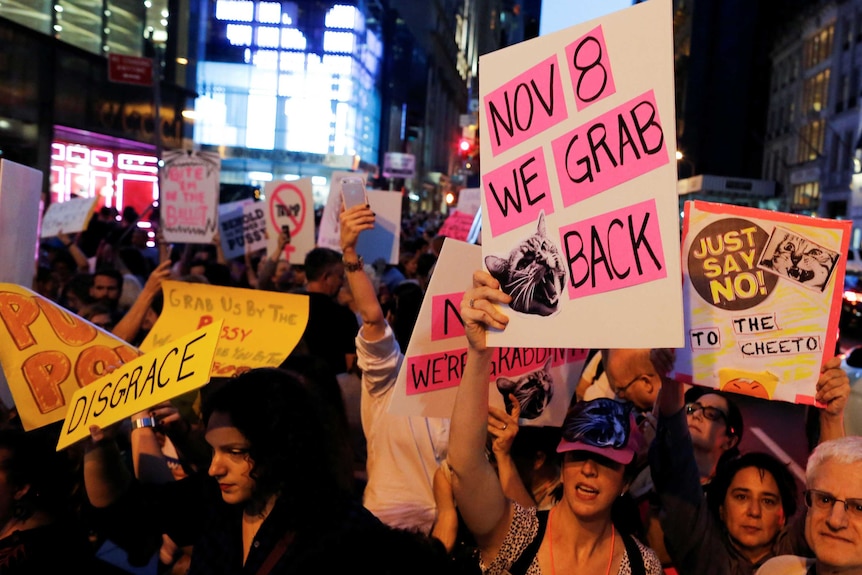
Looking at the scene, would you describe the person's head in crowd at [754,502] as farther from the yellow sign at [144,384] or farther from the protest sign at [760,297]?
the yellow sign at [144,384]

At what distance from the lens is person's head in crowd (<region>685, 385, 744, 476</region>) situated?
404cm

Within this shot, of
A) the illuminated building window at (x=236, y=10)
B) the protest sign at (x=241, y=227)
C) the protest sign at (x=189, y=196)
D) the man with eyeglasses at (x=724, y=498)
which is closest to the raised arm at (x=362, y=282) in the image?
the man with eyeglasses at (x=724, y=498)

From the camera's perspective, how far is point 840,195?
52.8 metres

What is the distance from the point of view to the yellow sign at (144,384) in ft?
9.84

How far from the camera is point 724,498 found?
3.51 metres

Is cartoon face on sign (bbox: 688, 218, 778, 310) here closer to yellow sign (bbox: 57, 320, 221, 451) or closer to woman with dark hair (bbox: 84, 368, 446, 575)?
woman with dark hair (bbox: 84, 368, 446, 575)

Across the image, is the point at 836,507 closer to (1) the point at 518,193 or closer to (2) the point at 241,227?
(1) the point at 518,193

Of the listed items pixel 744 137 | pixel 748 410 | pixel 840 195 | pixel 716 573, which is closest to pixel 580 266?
pixel 716 573

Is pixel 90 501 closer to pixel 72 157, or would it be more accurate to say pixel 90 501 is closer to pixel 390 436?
pixel 390 436

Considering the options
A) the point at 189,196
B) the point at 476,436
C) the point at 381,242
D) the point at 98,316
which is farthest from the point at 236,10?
the point at 476,436

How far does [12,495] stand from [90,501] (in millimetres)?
250

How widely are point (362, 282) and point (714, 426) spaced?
170 centimetres

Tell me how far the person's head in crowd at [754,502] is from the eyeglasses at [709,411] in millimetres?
523

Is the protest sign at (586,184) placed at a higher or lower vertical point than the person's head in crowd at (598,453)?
higher
